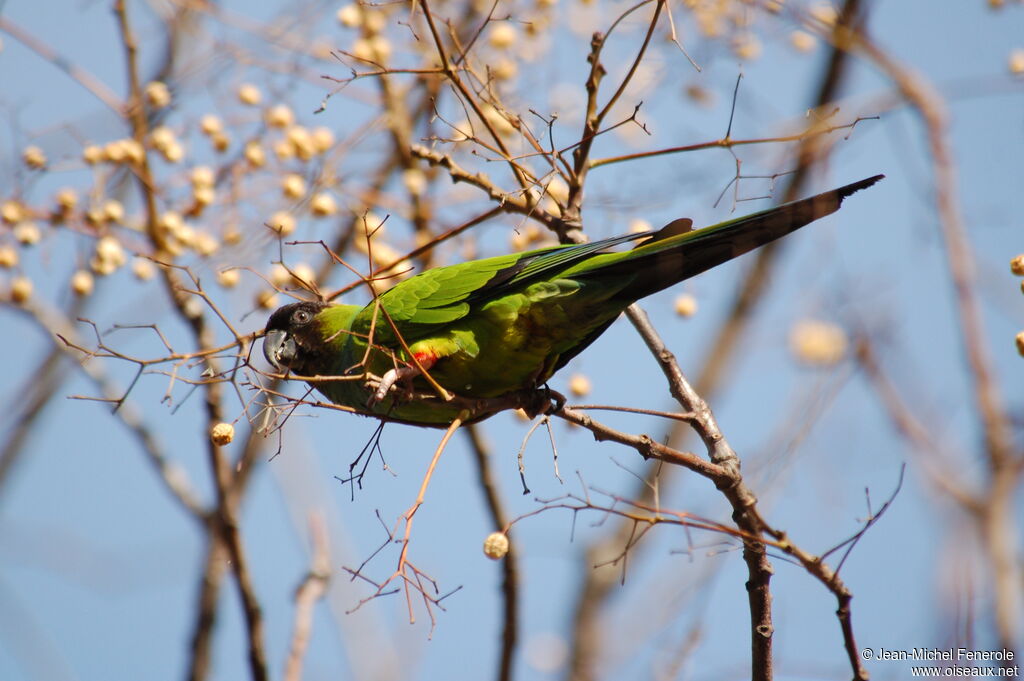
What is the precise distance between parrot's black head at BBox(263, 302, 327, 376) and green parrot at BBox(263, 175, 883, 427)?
26cm

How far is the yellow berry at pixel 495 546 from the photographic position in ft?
8.70

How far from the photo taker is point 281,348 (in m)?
4.23

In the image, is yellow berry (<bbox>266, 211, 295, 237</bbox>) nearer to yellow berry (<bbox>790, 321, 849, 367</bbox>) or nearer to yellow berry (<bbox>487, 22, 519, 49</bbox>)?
yellow berry (<bbox>487, 22, 519, 49</bbox>)

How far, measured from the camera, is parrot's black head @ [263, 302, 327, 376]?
4.23 meters

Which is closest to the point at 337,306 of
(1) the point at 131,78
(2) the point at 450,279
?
(2) the point at 450,279

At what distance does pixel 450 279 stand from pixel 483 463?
1.44 metres

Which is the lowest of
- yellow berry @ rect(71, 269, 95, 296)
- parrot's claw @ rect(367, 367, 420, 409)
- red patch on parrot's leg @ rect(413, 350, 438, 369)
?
parrot's claw @ rect(367, 367, 420, 409)

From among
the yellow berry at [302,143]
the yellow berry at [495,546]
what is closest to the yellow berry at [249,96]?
the yellow berry at [302,143]

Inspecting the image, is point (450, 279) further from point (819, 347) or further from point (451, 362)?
point (819, 347)

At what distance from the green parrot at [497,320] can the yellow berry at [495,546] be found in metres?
0.53

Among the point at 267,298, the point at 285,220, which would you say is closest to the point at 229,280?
the point at 285,220

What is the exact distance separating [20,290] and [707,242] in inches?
132

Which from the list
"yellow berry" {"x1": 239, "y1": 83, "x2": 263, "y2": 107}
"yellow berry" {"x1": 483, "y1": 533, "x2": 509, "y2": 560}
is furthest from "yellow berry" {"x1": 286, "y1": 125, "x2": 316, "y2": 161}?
"yellow berry" {"x1": 483, "y1": 533, "x2": 509, "y2": 560}

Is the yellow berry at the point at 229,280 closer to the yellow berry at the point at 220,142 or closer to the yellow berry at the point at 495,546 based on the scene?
the yellow berry at the point at 220,142
